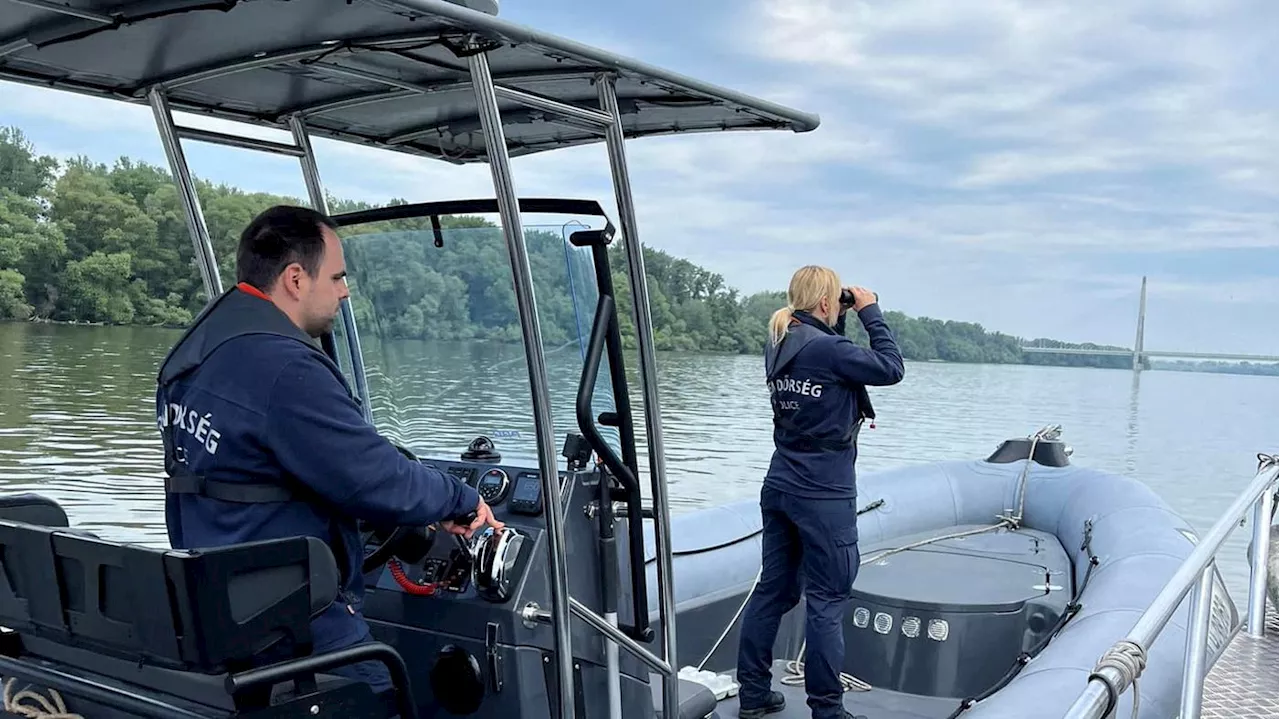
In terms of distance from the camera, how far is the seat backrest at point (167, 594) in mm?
1328

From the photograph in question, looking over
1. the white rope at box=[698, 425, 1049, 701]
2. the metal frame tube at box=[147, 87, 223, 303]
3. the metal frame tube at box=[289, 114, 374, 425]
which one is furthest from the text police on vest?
the white rope at box=[698, 425, 1049, 701]

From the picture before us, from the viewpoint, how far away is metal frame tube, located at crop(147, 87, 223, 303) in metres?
2.41

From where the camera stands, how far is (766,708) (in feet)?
11.1

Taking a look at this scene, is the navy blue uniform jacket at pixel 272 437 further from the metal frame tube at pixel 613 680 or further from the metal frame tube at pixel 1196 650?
the metal frame tube at pixel 1196 650

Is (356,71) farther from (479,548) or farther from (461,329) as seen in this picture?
(479,548)

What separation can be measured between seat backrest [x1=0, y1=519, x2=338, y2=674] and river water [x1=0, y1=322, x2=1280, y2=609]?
99 centimetres

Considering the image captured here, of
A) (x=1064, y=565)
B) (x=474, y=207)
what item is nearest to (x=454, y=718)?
(x=474, y=207)

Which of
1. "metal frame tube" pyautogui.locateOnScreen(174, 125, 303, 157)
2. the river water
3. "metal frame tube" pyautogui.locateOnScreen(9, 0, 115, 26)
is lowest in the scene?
the river water

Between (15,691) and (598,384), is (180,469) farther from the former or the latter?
(598,384)

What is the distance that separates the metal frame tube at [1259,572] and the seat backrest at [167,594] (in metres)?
2.93

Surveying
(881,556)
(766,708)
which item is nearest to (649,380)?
(766,708)

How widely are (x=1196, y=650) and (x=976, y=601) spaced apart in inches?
70.9

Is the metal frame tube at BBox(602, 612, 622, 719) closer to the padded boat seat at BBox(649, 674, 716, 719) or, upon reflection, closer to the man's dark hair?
the padded boat seat at BBox(649, 674, 716, 719)

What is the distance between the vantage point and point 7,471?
356 inches
